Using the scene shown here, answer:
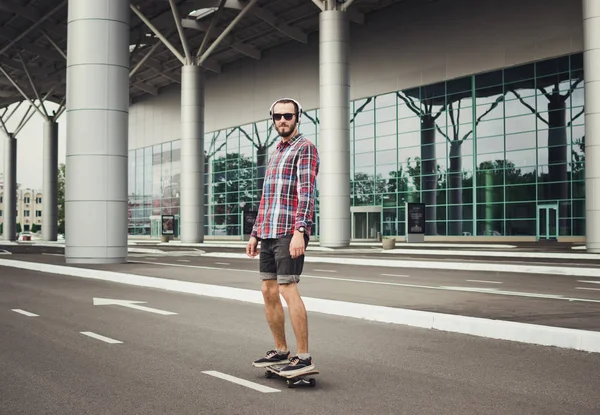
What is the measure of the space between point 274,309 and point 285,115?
156 centimetres

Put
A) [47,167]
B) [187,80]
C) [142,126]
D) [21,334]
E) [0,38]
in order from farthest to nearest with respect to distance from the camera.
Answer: [142,126], [47,167], [0,38], [187,80], [21,334]

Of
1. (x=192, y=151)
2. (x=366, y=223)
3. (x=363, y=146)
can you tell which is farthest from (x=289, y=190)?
(x=363, y=146)

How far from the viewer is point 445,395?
5.43 meters

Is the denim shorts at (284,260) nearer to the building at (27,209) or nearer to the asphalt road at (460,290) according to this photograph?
the asphalt road at (460,290)

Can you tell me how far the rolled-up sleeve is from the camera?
5629mm

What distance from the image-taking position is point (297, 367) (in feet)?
18.3

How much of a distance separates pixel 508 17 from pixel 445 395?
1699 inches

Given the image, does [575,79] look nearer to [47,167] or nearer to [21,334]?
[21,334]

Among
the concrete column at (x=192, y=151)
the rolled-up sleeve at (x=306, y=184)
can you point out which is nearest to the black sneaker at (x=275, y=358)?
the rolled-up sleeve at (x=306, y=184)

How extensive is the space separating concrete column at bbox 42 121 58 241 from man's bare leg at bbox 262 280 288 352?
63.1m

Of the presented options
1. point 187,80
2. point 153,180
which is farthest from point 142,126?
point 187,80

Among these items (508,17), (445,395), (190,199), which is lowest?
(445,395)

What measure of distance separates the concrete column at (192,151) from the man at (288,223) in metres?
43.1

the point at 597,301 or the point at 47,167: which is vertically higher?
the point at 47,167
